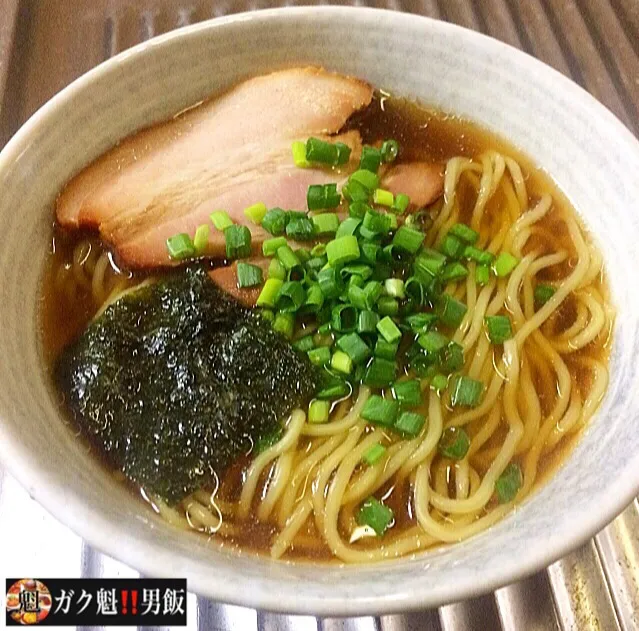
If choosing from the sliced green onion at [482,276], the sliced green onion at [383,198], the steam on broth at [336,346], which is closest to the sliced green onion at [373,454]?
the steam on broth at [336,346]

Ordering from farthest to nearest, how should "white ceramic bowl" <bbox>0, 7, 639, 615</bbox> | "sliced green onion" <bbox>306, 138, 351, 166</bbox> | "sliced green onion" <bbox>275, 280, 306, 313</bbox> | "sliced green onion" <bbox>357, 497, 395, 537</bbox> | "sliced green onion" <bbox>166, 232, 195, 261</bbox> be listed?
"sliced green onion" <bbox>306, 138, 351, 166</bbox> < "sliced green onion" <bbox>166, 232, 195, 261</bbox> < "sliced green onion" <bbox>275, 280, 306, 313</bbox> < "sliced green onion" <bbox>357, 497, 395, 537</bbox> < "white ceramic bowl" <bbox>0, 7, 639, 615</bbox>

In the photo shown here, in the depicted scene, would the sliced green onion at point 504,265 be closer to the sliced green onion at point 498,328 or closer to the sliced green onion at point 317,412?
the sliced green onion at point 498,328

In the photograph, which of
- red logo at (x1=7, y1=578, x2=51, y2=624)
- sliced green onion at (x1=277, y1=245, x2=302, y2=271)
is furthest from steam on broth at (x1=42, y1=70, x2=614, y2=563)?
red logo at (x1=7, y1=578, x2=51, y2=624)

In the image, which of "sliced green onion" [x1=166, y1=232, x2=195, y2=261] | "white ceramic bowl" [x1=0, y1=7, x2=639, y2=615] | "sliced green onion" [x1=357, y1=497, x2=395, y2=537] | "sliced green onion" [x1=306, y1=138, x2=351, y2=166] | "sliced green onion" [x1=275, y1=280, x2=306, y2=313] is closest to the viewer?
"white ceramic bowl" [x1=0, y1=7, x2=639, y2=615]

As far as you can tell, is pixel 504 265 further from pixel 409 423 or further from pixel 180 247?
pixel 180 247

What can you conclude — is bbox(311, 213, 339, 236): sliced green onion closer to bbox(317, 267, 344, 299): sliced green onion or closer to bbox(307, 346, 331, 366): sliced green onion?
bbox(317, 267, 344, 299): sliced green onion

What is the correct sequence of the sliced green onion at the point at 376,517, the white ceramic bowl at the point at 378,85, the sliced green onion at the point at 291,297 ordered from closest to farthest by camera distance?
the white ceramic bowl at the point at 378,85 < the sliced green onion at the point at 376,517 < the sliced green onion at the point at 291,297
